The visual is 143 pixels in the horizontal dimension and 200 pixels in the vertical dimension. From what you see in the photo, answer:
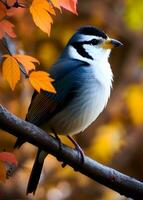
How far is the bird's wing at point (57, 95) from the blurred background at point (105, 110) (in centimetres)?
177

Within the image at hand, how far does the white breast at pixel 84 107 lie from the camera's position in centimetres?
415

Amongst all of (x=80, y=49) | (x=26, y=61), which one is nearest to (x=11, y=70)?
(x=26, y=61)

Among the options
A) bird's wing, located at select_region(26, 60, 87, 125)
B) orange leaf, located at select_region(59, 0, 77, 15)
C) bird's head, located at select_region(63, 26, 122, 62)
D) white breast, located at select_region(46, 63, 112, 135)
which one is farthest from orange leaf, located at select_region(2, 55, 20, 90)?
bird's head, located at select_region(63, 26, 122, 62)

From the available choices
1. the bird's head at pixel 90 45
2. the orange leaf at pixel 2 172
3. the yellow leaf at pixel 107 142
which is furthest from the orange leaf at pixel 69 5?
the yellow leaf at pixel 107 142

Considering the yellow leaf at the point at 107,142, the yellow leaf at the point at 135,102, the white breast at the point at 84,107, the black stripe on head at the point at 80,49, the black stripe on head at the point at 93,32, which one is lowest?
the yellow leaf at the point at 107,142

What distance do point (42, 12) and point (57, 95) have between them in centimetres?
103

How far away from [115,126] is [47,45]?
1276mm

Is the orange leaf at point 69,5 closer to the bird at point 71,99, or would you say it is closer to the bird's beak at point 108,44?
the bird at point 71,99

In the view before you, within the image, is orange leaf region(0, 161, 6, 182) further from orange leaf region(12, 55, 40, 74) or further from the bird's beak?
the bird's beak

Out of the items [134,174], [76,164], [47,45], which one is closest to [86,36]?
[76,164]

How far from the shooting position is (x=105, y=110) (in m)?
7.25

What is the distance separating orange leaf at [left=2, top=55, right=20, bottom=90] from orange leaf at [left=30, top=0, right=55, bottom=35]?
0.66 feet

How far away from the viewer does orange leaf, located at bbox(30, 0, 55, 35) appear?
308 cm

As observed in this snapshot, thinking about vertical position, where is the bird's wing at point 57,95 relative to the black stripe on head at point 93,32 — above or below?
below
